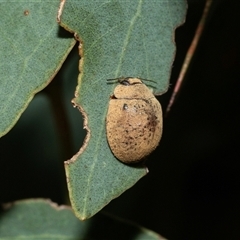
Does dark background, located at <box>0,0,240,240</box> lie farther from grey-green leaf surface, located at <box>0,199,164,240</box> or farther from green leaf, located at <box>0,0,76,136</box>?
green leaf, located at <box>0,0,76,136</box>

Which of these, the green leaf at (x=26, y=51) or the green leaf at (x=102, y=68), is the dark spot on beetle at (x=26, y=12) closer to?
the green leaf at (x=26, y=51)

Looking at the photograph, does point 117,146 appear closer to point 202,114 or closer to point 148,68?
point 148,68

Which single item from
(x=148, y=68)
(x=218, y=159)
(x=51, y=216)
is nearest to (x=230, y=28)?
(x=218, y=159)

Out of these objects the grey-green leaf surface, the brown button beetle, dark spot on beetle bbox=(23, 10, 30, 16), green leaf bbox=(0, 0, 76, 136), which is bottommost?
the grey-green leaf surface

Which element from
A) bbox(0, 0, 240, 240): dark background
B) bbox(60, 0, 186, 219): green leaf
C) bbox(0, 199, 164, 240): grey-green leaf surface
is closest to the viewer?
bbox(60, 0, 186, 219): green leaf

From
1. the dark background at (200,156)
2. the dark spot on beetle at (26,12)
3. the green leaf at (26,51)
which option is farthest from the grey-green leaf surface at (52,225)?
the dark spot on beetle at (26,12)

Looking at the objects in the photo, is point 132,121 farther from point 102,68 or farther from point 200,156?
point 200,156

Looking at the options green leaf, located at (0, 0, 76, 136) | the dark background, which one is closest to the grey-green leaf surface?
the dark background

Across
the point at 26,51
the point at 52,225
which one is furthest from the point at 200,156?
the point at 26,51
